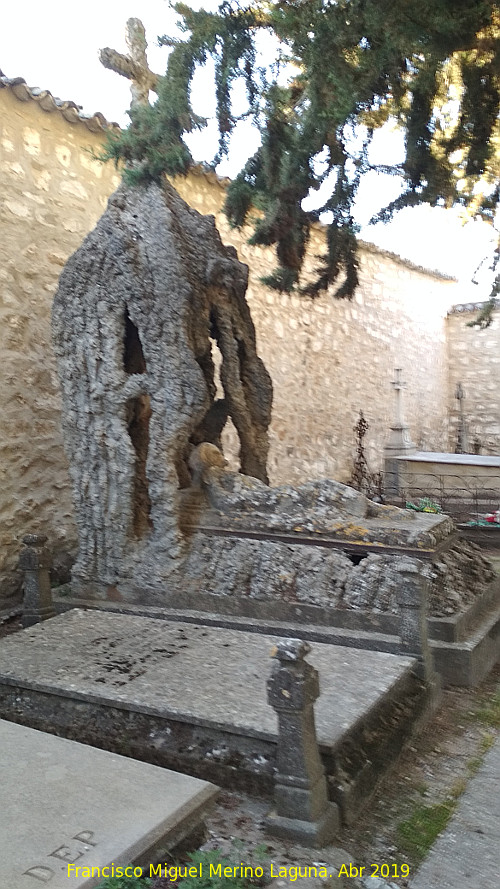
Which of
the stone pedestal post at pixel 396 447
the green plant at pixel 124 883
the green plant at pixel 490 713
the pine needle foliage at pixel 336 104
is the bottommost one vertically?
the green plant at pixel 490 713

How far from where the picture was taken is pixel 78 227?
592 centimetres

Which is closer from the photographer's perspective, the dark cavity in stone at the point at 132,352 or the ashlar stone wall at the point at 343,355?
the dark cavity in stone at the point at 132,352

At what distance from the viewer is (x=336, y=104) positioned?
10.8ft

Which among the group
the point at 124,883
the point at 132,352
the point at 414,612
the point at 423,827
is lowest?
the point at 423,827

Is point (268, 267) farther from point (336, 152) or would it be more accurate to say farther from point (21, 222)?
point (336, 152)

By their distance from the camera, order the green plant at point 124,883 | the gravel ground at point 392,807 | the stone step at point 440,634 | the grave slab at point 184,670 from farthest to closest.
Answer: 1. the stone step at point 440,634
2. the grave slab at point 184,670
3. the gravel ground at point 392,807
4. the green plant at point 124,883

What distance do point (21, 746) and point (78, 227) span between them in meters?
4.61

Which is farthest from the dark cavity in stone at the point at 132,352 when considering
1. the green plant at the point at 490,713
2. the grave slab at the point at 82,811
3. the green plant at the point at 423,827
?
the green plant at the point at 423,827

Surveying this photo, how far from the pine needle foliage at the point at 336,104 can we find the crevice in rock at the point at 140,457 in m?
1.38

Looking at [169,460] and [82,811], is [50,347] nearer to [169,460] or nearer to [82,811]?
[169,460]

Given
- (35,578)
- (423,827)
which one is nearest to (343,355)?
(35,578)

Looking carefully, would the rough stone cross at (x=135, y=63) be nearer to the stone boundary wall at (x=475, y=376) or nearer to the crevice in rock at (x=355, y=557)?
the crevice in rock at (x=355, y=557)

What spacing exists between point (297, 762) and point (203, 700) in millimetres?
636

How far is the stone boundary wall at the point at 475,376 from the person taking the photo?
1383 cm
